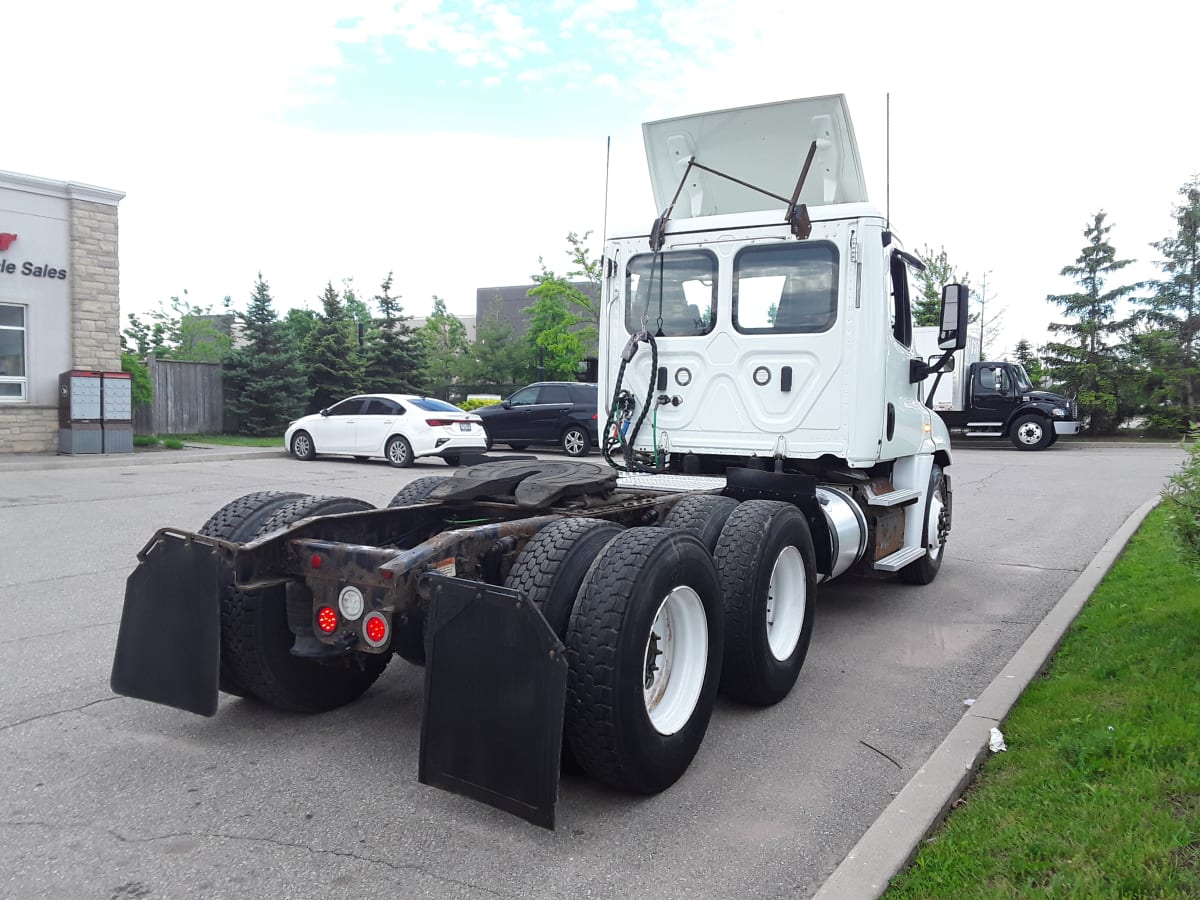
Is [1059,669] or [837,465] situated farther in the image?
[837,465]

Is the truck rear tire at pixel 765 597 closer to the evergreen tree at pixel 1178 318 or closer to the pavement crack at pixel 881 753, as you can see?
the pavement crack at pixel 881 753

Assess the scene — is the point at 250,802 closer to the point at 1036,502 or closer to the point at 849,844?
the point at 849,844

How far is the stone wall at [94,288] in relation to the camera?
764 inches

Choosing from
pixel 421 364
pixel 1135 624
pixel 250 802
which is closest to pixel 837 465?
pixel 1135 624

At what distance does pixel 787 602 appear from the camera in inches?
198

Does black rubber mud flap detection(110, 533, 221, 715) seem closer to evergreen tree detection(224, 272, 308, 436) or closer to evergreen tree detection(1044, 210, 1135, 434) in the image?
evergreen tree detection(224, 272, 308, 436)

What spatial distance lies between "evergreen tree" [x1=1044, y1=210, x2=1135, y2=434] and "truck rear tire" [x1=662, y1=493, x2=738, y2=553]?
28074 millimetres

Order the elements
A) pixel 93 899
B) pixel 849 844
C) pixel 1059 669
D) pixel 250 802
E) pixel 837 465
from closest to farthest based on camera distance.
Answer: pixel 93 899 < pixel 849 844 < pixel 250 802 < pixel 1059 669 < pixel 837 465

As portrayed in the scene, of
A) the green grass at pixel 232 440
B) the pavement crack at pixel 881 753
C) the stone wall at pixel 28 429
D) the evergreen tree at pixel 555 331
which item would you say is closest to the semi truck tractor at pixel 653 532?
the pavement crack at pixel 881 753

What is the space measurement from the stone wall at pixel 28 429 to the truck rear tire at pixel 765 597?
727 inches

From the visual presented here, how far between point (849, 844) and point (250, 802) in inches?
89.2

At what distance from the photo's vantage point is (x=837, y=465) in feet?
20.9

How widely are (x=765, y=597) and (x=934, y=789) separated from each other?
1.26 meters

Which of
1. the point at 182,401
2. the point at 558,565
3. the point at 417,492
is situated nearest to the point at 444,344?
the point at 182,401
